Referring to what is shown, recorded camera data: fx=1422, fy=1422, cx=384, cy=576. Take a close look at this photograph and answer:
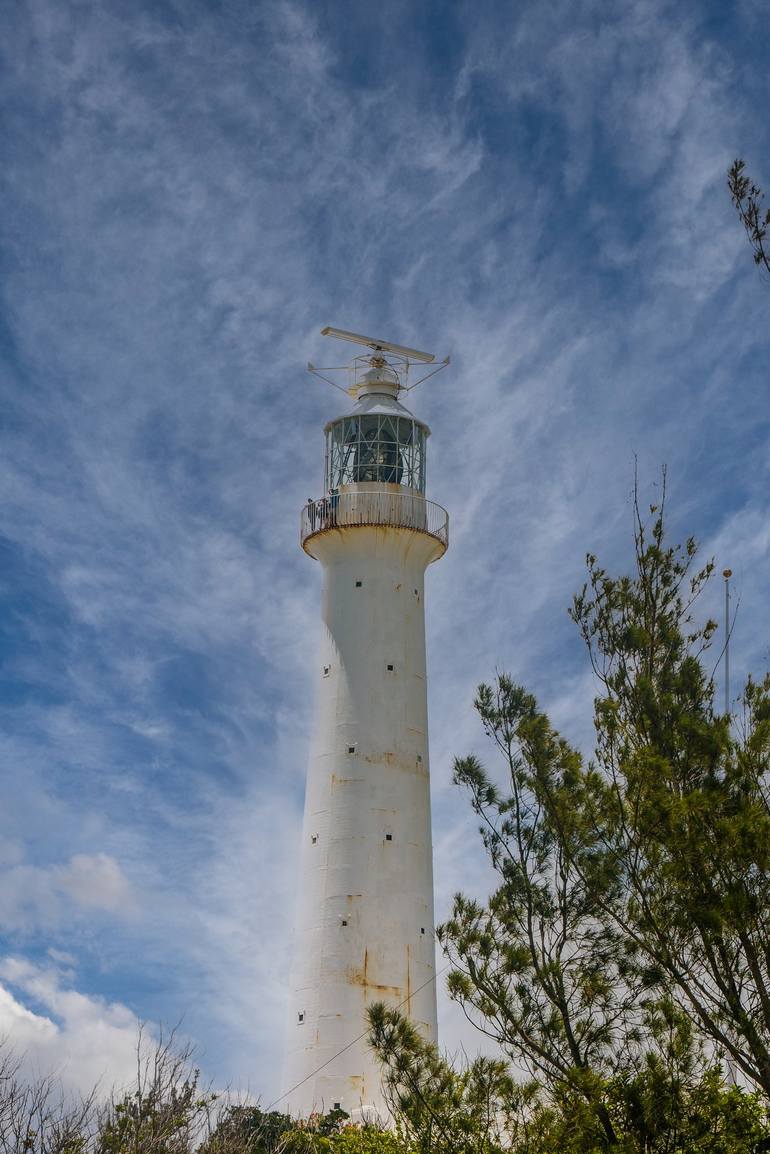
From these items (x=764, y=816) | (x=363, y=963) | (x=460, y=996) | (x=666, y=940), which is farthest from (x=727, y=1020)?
(x=363, y=963)

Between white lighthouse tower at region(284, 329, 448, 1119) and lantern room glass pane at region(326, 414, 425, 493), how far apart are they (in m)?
0.03

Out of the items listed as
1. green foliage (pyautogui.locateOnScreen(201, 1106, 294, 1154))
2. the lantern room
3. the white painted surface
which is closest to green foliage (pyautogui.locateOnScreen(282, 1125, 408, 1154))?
green foliage (pyautogui.locateOnScreen(201, 1106, 294, 1154))

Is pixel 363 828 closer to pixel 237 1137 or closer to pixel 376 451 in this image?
pixel 376 451

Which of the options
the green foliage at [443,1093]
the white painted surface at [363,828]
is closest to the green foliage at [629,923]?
the green foliage at [443,1093]

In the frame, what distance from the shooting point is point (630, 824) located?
552 inches

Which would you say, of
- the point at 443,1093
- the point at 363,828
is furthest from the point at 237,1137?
the point at 363,828

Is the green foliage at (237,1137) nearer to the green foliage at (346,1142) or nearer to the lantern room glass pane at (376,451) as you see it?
the green foliage at (346,1142)

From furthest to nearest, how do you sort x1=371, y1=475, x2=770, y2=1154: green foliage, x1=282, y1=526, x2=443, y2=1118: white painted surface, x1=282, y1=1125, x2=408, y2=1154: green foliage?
x1=282, y1=526, x2=443, y2=1118: white painted surface
x1=282, y1=1125, x2=408, y2=1154: green foliage
x1=371, y1=475, x2=770, y2=1154: green foliage

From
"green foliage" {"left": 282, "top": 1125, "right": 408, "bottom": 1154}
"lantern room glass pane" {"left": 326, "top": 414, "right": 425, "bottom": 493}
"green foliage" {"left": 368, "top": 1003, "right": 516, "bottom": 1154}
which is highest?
"lantern room glass pane" {"left": 326, "top": 414, "right": 425, "bottom": 493}

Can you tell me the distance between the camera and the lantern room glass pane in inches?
1282

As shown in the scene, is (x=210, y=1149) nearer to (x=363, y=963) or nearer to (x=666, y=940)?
(x=666, y=940)

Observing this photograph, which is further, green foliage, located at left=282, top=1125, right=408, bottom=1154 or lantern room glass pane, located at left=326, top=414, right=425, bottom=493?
lantern room glass pane, located at left=326, top=414, right=425, bottom=493

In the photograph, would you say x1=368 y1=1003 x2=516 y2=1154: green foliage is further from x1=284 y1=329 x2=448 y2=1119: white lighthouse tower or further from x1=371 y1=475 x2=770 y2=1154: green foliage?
x1=284 y1=329 x2=448 y2=1119: white lighthouse tower

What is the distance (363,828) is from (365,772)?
3.90 ft
